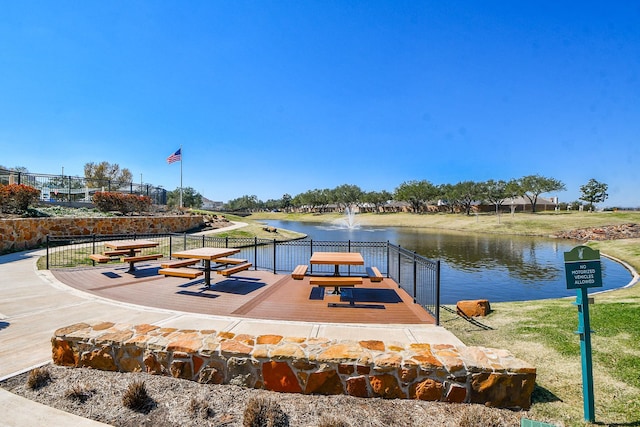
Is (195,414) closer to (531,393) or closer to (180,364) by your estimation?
(180,364)

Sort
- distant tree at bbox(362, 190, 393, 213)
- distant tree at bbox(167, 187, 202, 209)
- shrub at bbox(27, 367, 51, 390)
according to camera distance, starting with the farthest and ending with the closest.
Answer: distant tree at bbox(362, 190, 393, 213) → distant tree at bbox(167, 187, 202, 209) → shrub at bbox(27, 367, 51, 390)

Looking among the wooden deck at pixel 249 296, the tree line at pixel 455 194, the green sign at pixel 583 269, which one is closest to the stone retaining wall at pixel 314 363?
the green sign at pixel 583 269

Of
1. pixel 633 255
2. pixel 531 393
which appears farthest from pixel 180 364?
pixel 633 255

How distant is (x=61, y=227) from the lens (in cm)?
1650

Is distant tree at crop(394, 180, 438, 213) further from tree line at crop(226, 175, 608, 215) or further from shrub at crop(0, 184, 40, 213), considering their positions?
shrub at crop(0, 184, 40, 213)

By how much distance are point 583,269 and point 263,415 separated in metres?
3.65

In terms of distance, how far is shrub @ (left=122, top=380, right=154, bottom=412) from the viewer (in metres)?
3.30

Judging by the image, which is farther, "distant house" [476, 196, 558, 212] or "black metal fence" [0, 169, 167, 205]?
"distant house" [476, 196, 558, 212]

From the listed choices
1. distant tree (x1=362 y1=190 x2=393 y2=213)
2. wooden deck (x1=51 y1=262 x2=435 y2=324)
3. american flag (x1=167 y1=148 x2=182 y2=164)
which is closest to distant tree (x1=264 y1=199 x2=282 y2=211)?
distant tree (x1=362 y1=190 x2=393 y2=213)

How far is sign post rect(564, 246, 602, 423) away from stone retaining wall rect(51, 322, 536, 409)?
0.48 meters

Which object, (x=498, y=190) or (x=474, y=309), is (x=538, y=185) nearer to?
(x=498, y=190)

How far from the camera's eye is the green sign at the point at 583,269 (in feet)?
10.6

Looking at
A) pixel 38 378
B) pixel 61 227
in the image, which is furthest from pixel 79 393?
pixel 61 227

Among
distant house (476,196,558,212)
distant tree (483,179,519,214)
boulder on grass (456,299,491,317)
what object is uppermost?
distant tree (483,179,519,214)
